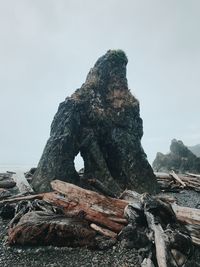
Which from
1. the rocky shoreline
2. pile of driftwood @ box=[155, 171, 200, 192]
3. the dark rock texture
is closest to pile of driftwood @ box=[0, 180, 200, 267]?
the rocky shoreline

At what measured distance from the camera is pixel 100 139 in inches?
816

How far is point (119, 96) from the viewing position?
2223cm

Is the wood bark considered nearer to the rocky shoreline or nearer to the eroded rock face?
the rocky shoreline

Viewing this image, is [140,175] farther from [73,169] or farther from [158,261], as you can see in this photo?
[158,261]

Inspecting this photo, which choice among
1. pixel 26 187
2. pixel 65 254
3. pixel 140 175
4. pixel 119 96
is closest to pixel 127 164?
pixel 140 175

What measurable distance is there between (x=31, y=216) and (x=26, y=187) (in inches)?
314

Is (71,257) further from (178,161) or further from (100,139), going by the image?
(178,161)

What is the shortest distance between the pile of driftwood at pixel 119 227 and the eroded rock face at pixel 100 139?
7539mm

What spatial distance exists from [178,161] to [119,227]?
38.4 m

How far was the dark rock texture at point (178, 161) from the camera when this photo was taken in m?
42.1

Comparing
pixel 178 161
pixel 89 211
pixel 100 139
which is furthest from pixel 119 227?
pixel 178 161

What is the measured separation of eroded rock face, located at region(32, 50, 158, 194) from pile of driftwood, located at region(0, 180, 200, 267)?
7.54 meters

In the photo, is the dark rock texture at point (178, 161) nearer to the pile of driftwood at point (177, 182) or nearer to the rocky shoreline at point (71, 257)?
the pile of driftwood at point (177, 182)

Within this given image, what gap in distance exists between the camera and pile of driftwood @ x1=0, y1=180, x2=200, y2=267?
26.4 ft
